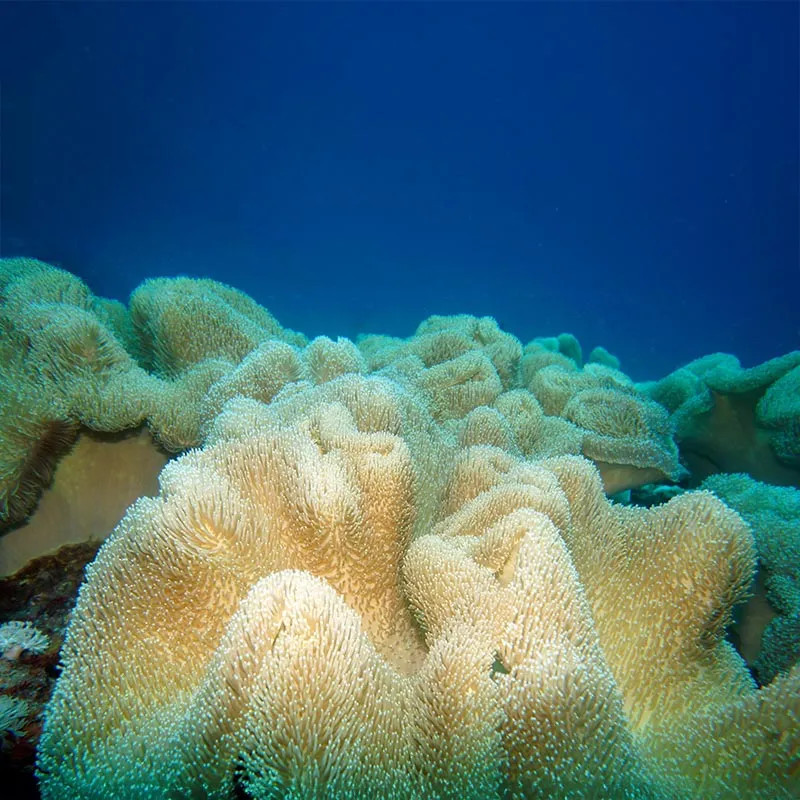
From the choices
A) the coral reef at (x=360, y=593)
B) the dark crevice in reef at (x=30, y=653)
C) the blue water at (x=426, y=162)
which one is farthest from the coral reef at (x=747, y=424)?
the blue water at (x=426, y=162)

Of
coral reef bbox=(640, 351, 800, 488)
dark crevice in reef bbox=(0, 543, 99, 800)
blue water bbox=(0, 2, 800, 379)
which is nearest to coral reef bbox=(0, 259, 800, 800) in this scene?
dark crevice in reef bbox=(0, 543, 99, 800)

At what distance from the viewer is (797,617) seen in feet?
6.70

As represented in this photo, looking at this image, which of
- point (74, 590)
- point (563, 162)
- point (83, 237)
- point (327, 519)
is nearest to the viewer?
point (327, 519)

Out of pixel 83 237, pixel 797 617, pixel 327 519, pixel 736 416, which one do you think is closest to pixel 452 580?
pixel 327 519

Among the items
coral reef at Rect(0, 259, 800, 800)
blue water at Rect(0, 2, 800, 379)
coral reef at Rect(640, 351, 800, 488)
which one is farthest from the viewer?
blue water at Rect(0, 2, 800, 379)

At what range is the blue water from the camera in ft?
152

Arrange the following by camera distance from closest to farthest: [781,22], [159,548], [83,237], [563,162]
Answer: [159,548]
[83,237]
[781,22]
[563,162]

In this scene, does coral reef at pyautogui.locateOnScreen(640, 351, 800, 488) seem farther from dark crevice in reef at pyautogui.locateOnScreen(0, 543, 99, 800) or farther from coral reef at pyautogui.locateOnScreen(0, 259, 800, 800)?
dark crevice in reef at pyautogui.locateOnScreen(0, 543, 99, 800)

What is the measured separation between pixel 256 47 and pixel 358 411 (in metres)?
92.9

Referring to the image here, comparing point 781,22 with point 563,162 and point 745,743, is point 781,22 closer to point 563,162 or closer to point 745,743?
point 563,162

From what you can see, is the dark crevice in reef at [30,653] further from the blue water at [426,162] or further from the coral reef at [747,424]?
the blue water at [426,162]

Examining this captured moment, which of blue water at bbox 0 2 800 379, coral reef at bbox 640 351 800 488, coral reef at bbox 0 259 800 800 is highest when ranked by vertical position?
blue water at bbox 0 2 800 379

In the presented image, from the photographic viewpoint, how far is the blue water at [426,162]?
1822 inches

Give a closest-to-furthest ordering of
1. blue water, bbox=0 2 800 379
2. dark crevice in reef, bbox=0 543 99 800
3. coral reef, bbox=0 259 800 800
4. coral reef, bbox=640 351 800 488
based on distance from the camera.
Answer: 1. coral reef, bbox=0 259 800 800
2. dark crevice in reef, bbox=0 543 99 800
3. coral reef, bbox=640 351 800 488
4. blue water, bbox=0 2 800 379
